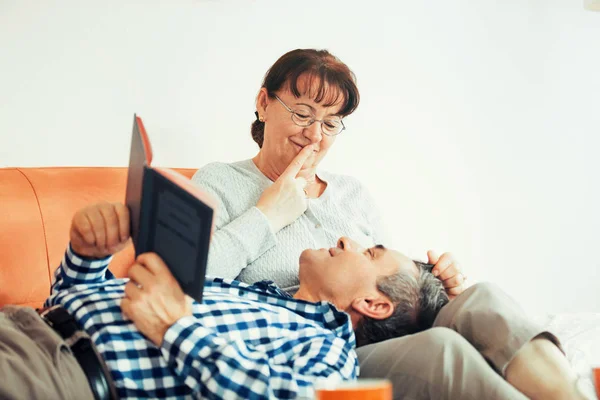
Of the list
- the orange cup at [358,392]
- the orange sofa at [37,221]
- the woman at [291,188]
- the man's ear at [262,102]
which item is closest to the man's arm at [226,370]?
the orange cup at [358,392]

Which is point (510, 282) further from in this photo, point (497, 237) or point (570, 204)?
point (570, 204)

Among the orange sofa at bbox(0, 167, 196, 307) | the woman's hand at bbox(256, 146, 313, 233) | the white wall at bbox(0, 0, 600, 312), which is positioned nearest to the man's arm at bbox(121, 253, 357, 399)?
the woman's hand at bbox(256, 146, 313, 233)

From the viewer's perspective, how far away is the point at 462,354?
1.17 metres

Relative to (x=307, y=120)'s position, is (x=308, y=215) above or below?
below

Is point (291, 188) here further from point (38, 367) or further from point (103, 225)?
point (38, 367)

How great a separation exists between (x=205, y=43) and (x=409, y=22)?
2.85 feet

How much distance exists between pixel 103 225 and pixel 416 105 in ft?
5.97

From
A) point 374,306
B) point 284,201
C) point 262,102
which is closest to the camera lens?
point 374,306

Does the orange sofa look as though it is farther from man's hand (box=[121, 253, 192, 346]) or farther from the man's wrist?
man's hand (box=[121, 253, 192, 346])

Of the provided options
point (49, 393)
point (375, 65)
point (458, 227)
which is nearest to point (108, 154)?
point (375, 65)

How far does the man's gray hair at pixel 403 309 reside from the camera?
1476 mm

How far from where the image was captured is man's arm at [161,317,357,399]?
3.38 feet

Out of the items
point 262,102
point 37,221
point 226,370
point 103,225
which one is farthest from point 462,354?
point 37,221

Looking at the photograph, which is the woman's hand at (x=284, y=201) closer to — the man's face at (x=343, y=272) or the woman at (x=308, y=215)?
the woman at (x=308, y=215)
